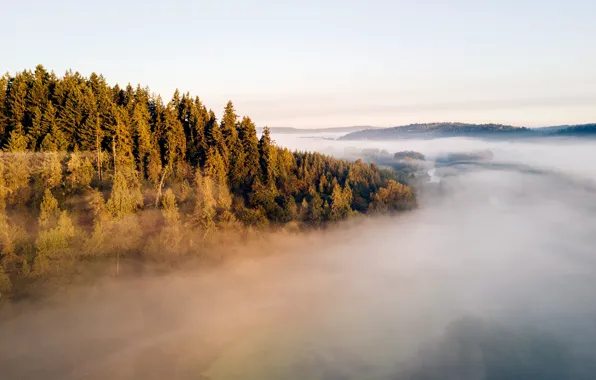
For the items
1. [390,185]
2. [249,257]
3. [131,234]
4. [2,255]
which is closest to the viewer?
[2,255]

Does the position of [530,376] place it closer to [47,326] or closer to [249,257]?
[249,257]

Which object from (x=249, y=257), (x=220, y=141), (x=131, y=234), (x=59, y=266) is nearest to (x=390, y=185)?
(x=249, y=257)

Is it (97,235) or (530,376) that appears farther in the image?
(530,376)

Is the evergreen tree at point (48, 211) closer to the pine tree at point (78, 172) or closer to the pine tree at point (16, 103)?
the pine tree at point (78, 172)

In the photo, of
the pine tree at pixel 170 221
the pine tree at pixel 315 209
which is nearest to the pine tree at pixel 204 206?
the pine tree at pixel 170 221

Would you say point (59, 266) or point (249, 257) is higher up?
point (59, 266)

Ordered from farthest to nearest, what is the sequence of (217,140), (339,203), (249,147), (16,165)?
(339,203), (249,147), (217,140), (16,165)

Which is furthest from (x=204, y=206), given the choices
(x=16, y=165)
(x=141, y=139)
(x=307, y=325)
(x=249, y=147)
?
(x=307, y=325)

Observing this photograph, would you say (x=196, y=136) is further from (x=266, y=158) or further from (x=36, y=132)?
(x=36, y=132)
